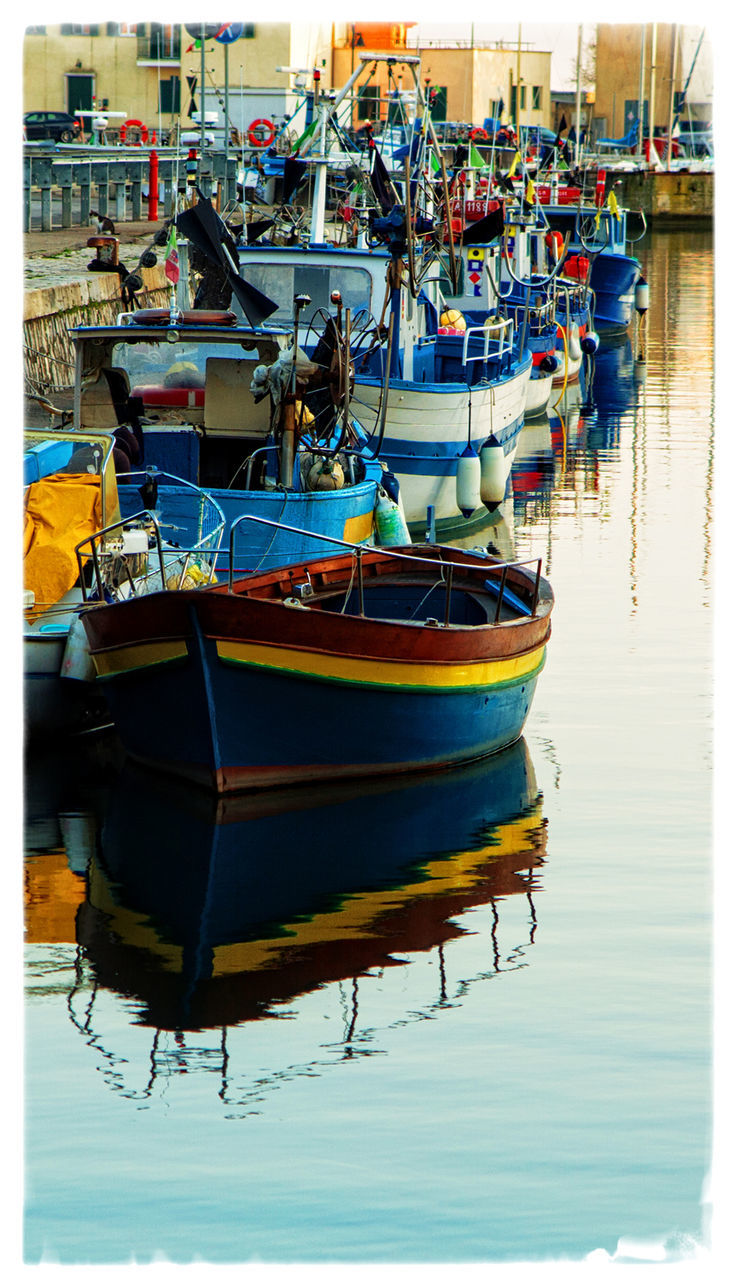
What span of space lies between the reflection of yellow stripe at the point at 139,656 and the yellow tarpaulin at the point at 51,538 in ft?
3.69

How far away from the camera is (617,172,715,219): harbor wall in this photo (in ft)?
202

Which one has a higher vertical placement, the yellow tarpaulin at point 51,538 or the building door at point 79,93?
the building door at point 79,93

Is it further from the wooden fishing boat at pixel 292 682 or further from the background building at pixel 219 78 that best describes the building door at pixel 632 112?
the wooden fishing boat at pixel 292 682

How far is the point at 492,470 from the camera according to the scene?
1791 centimetres

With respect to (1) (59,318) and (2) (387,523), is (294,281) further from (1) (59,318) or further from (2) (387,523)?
(2) (387,523)

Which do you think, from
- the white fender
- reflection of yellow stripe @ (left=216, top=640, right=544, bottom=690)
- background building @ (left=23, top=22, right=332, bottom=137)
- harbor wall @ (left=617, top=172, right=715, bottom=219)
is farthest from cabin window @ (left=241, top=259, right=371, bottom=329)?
harbor wall @ (left=617, top=172, right=715, bottom=219)

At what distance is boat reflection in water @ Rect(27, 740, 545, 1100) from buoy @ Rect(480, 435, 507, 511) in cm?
744

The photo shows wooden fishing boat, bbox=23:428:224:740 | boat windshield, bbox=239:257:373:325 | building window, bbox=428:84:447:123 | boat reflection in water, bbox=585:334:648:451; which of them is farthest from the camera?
building window, bbox=428:84:447:123

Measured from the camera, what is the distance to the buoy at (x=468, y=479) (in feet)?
58.5

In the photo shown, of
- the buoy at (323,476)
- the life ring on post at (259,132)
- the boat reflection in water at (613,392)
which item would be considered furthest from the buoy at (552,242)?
the buoy at (323,476)

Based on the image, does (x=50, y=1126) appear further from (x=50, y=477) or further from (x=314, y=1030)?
(x=50, y=477)

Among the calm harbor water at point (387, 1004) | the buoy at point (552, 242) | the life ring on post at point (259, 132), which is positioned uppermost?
the life ring on post at point (259, 132)

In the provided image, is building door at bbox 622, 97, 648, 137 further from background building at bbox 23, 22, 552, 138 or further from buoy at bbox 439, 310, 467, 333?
buoy at bbox 439, 310, 467, 333

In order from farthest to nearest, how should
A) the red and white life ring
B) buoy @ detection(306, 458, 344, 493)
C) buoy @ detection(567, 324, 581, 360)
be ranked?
1. the red and white life ring
2. buoy @ detection(567, 324, 581, 360)
3. buoy @ detection(306, 458, 344, 493)
